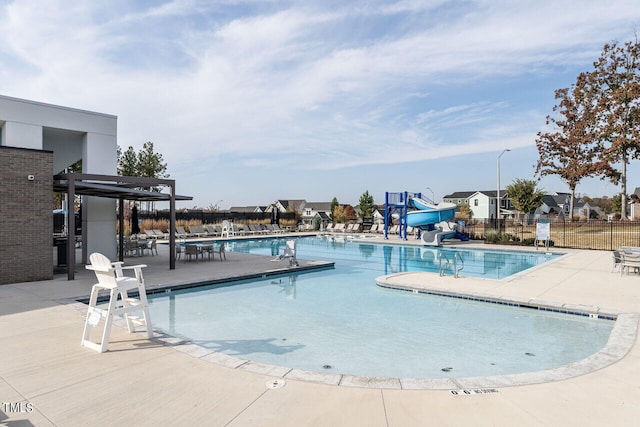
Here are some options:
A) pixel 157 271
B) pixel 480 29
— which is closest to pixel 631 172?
pixel 480 29

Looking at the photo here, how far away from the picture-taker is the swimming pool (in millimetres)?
5129

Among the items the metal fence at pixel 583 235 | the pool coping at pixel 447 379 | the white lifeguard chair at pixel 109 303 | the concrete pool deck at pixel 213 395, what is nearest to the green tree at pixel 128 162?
the metal fence at pixel 583 235

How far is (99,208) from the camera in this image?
12570mm

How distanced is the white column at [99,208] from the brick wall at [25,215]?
2979 mm

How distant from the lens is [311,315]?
7473 mm

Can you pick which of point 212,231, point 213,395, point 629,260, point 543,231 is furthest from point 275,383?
point 212,231

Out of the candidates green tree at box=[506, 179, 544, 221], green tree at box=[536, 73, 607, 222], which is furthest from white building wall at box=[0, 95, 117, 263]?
green tree at box=[536, 73, 607, 222]

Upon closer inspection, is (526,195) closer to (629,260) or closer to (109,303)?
(629,260)

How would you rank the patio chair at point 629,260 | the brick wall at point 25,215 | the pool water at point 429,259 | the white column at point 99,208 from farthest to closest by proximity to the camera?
the pool water at point 429,259 < the white column at point 99,208 < the patio chair at point 629,260 < the brick wall at point 25,215

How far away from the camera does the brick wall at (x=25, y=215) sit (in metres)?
8.73

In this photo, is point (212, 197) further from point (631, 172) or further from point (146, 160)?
point (631, 172)

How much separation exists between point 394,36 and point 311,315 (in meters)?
11.9

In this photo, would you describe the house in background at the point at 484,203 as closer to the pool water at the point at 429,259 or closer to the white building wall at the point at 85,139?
the pool water at the point at 429,259

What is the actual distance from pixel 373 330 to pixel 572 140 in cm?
3416
